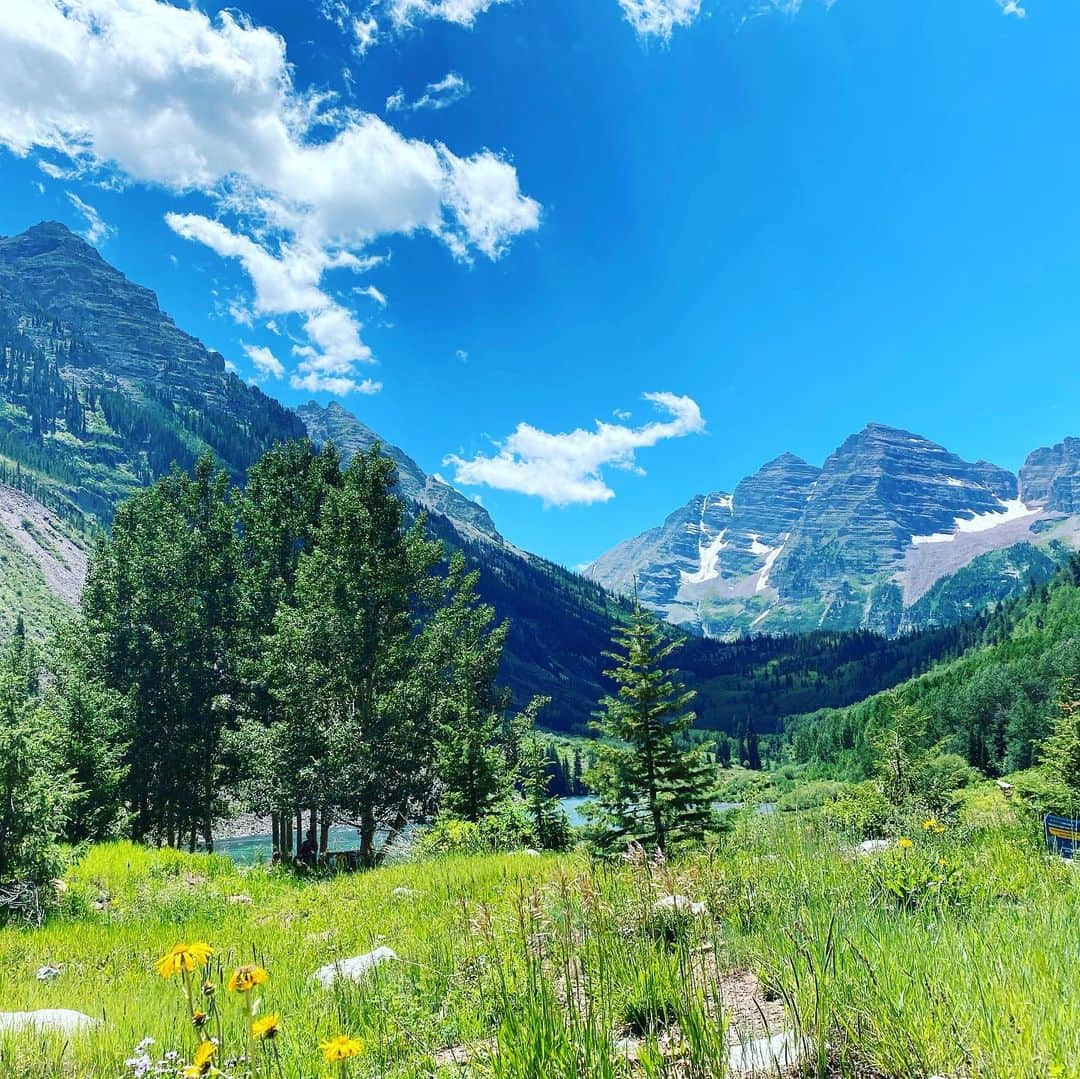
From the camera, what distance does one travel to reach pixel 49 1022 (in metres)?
5.02

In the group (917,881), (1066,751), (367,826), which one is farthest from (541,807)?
(917,881)

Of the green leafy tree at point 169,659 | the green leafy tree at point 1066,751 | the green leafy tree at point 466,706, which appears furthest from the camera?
the green leafy tree at point 169,659

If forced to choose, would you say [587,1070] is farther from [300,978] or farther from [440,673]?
[440,673]

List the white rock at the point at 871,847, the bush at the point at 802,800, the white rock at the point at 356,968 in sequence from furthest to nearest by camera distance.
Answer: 1. the bush at the point at 802,800
2. the white rock at the point at 871,847
3. the white rock at the point at 356,968

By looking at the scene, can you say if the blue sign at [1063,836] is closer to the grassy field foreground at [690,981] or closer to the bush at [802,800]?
the grassy field foreground at [690,981]

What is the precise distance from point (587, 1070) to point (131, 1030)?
12.5ft

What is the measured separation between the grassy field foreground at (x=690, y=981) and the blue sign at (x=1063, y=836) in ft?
0.68

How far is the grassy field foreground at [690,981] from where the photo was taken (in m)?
2.90

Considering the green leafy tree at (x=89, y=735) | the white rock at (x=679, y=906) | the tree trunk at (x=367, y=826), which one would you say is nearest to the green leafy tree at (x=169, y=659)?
the green leafy tree at (x=89, y=735)

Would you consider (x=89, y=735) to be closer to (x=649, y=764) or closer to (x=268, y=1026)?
(x=649, y=764)

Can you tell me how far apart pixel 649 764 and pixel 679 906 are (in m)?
12.2

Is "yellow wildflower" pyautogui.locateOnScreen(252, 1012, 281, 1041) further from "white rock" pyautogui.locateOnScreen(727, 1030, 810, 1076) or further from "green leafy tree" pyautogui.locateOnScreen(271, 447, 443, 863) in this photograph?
"green leafy tree" pyautogui.locateOnScreen(271, 447, 443, 863)

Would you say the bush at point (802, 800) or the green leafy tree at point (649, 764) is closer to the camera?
the bush at point (802, 800)

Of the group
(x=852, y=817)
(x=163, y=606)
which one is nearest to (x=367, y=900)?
(x=852, y=817)
